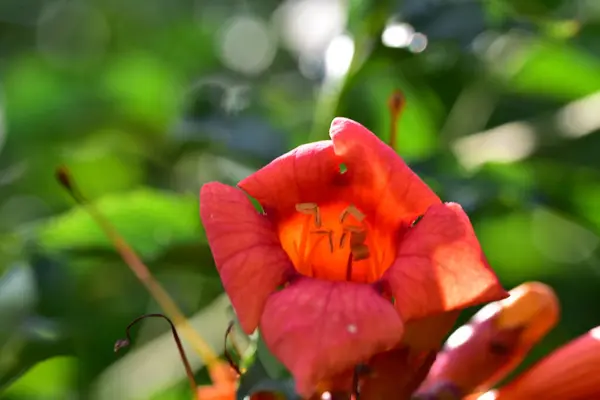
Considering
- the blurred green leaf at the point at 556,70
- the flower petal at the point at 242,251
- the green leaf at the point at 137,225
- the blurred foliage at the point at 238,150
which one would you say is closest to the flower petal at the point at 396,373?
the flower petal at the point at 242,251

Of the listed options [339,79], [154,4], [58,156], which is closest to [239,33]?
[154,4]

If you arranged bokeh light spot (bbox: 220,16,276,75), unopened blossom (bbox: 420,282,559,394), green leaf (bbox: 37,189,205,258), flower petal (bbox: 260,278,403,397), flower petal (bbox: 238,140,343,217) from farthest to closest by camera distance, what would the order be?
bokeh light spot (bbox: 220,16,276,75) < green leaf (bbox: 37,189,205,258) < unopened blossom (bbox: 420,282,559,394) < flower petal (bbox: 238,140,343,217) < flower petal (bbox: 260,278,403,397)

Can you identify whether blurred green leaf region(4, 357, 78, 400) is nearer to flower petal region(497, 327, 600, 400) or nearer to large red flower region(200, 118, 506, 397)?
large red flower region(200, 118, 506, 397)

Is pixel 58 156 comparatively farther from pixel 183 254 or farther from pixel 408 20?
pixel 408 20

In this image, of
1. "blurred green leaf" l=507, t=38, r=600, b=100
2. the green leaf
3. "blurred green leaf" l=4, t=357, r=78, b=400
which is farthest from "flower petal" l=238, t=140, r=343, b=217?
"blurred green leaf" l=507, t=38, r=600, b=100

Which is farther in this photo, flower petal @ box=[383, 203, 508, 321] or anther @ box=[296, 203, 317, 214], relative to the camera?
anther @ box=[296, 203, 317, 214]
